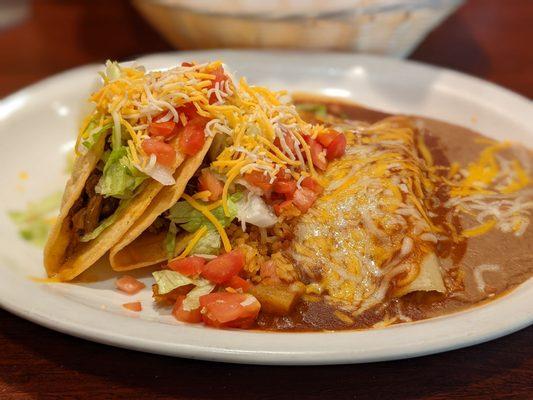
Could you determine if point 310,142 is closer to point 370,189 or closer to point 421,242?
point 370,189

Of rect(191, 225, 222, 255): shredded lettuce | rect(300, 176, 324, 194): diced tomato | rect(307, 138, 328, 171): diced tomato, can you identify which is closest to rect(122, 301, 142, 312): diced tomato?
rect(191, 225, 222, 255): shredded lettuce

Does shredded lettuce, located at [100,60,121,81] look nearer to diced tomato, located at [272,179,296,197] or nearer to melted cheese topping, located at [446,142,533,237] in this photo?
diced tomato, located at [272,179,296,197]

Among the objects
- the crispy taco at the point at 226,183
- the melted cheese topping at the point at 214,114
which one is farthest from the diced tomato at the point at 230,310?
the melted cheese topping at the point at 214,114

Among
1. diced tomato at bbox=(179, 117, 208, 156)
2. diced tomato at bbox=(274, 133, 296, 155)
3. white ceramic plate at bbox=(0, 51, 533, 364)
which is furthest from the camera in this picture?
diced tomato at bbox=(274, 133, 296, 155)

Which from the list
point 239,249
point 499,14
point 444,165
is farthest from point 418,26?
point 239,249

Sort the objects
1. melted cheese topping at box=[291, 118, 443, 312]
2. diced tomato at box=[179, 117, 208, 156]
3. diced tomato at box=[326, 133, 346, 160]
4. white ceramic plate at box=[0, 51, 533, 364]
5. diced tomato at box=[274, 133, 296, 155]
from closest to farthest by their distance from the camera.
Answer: white ceramic plate at box=[0, 51, 533, 364], melted cheese topping at box=[291, 118, 443, 312], diced tomato at box=[179, 117, 208, 156], diced tomato at box=[274, 133, 296, 155], diced tomato at box=[326, 133, 346, 160]

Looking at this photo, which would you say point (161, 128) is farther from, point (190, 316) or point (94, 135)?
point (190, 316)

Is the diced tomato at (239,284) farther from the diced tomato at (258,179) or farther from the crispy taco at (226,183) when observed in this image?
the diced tomato at (258,179)
